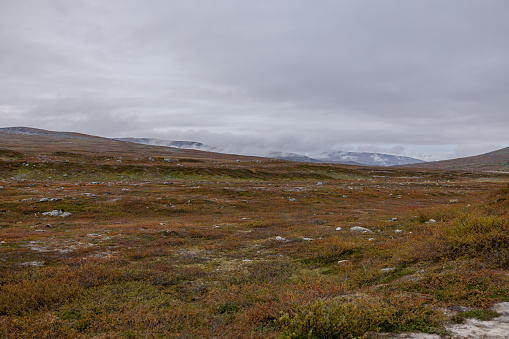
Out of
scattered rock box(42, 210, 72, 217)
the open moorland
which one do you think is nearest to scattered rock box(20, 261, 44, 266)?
the open moorland

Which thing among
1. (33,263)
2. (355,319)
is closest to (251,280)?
(355,319)

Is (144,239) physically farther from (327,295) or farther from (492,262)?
(492,262)

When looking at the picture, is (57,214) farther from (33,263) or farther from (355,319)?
(355,319)

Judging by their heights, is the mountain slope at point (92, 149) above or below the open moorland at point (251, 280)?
above

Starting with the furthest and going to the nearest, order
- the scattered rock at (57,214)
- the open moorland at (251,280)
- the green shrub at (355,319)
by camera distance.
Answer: the scattered rock at (57,214), the open moorland at (251,280), the green shrub at (355,319)

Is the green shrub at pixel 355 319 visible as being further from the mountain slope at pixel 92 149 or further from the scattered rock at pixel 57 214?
the mountain slope at pixel 92 149

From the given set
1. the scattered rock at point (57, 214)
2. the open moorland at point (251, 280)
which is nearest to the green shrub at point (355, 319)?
the open moorland at point (251, 280)

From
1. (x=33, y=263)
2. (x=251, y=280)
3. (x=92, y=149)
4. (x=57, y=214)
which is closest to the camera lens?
(x=251, y=280)

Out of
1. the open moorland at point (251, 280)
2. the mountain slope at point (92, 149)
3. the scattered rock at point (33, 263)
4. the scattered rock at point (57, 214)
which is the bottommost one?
the scattered rock at point (57, 214)

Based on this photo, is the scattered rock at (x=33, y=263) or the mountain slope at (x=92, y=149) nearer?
the scattered rock at (x=33, y=263)

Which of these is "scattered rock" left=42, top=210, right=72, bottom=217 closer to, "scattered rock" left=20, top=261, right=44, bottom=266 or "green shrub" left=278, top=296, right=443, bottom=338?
"scattered rock" left=20, top=261, right=44, bottom=266

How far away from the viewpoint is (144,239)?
1366cm

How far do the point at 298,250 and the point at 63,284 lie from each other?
8246 mm

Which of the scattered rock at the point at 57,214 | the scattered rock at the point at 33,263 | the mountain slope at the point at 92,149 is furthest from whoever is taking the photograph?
the mountain slope at the point at 92,149
